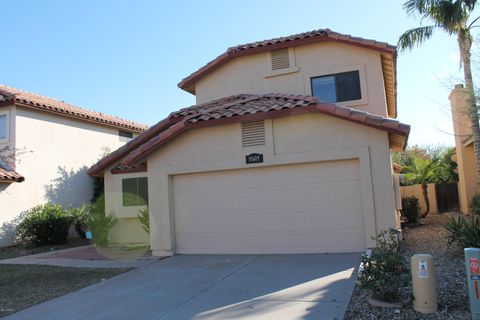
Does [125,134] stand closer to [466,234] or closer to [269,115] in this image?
[269,115]

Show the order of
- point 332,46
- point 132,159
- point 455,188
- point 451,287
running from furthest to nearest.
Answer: point 455,188 → point 332,46 → point 132,159 → point 451,287

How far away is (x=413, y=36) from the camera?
16.4 meters

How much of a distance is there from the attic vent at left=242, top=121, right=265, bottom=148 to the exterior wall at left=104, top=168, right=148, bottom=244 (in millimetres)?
5318

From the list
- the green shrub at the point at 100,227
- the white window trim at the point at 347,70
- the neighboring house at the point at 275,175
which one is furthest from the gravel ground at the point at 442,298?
the green shrub at the point at 100,227

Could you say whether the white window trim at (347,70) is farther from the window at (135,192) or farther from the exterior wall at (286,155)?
the window at (135,192)

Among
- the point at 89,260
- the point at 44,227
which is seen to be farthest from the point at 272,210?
the point at 44,227

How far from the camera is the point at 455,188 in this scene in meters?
22.6

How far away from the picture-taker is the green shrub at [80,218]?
56.6 ft

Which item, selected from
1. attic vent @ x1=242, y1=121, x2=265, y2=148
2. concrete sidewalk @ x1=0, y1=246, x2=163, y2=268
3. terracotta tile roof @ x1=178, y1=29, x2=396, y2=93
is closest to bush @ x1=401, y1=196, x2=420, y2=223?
terracotta tile roof @ x1=178, y1=29, x2=396, y2=93

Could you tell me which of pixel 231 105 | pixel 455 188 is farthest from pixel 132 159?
pixel 455 188

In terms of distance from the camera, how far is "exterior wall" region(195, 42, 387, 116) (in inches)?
535

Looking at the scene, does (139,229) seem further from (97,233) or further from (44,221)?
(44,221)

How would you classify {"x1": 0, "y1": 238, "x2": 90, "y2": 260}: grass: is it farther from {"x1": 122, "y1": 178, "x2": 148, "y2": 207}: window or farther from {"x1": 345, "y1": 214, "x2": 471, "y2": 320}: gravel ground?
{"x1": 345, "y1": 214, "x2": 471, "y2": 320}: gravel ground

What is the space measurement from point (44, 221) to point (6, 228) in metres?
1.64
